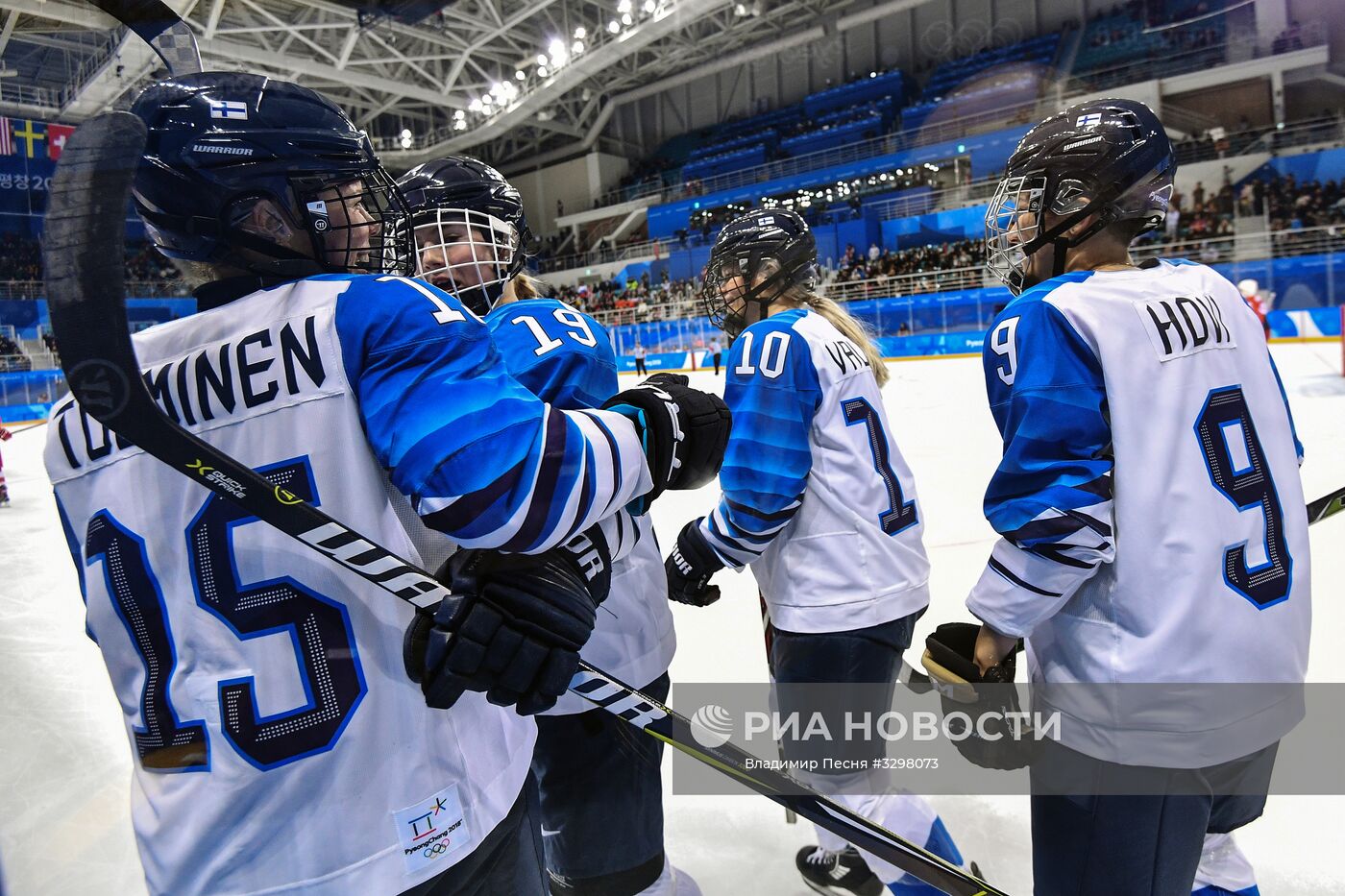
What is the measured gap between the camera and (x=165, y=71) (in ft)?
2.64

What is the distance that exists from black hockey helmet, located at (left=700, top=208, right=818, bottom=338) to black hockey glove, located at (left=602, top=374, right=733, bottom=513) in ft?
3.32

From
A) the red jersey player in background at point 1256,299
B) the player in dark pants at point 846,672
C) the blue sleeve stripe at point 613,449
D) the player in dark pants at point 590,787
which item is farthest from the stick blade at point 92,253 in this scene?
the red jersey player in background at point 1256,299

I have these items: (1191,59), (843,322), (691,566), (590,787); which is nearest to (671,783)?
(691,566)

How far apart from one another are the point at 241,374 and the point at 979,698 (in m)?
1.08

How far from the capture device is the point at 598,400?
47.2 inches

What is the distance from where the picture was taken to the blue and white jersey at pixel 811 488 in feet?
5.34

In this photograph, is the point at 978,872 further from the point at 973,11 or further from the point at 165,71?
the point at 973,11

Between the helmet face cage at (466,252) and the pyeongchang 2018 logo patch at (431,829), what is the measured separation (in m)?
0.88

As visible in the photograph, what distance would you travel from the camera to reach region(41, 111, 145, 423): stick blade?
2.02ft

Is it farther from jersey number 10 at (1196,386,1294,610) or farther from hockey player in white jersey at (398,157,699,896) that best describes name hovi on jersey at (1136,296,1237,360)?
hockey player in white jersey at (398,157,699,896)

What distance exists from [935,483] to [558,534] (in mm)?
4701

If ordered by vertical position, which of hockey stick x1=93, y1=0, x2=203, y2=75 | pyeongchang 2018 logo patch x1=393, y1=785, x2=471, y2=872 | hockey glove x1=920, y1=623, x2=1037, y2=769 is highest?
hockey stick x1=93, y1=0, x2=203, y2=75

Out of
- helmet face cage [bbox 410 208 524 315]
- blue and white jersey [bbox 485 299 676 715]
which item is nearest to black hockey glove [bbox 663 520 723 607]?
blue and white jersey [bbox 485 299 676 715]

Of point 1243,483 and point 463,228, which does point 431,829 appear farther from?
point 1243,483
